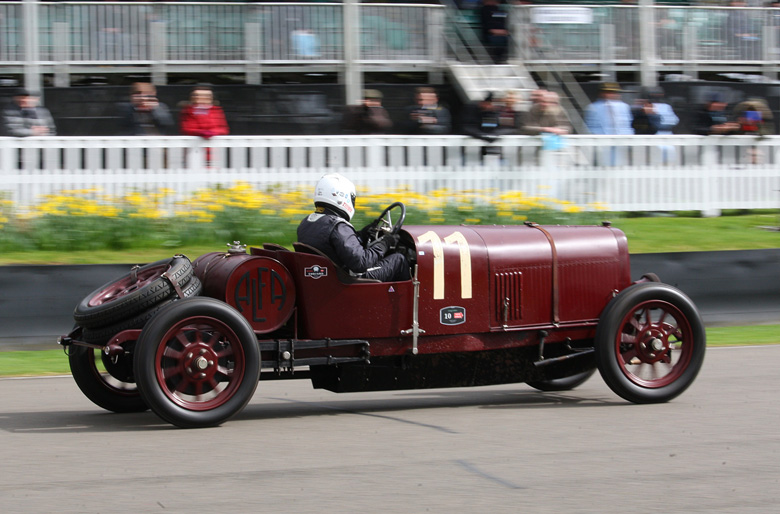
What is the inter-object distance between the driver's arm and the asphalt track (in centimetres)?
97

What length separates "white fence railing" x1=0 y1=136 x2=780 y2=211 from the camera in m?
12.6

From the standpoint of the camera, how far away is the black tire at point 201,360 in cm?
587

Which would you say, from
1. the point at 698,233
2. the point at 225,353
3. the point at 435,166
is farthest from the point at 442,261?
the point at 698,233

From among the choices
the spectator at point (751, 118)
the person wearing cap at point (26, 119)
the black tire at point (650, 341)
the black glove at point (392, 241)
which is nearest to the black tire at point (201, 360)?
the black glove at point (392, 241)

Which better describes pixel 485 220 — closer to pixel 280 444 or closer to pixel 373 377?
pixel 373 377

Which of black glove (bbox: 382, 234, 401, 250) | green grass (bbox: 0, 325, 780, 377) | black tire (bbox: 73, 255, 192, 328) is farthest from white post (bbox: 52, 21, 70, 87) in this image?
black glove (bbox: 382, 234, 401, 250)

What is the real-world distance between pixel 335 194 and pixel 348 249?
43 cm

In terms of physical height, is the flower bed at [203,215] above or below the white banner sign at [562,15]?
below

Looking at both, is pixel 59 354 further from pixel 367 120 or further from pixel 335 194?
pixel 367 120

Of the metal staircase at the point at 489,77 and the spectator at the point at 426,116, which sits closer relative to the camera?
the spectator at the point at 426,116

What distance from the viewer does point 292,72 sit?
56.6 feet

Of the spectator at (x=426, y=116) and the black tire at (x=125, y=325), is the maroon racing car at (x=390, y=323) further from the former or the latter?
the spectator at (x=426, y=116)

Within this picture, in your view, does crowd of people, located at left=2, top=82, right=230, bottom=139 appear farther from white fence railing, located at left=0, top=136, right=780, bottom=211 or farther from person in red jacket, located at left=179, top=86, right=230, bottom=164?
white fence railing, located at left=0, top=136, right=780, bottom=211

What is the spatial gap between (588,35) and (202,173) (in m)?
8.01
